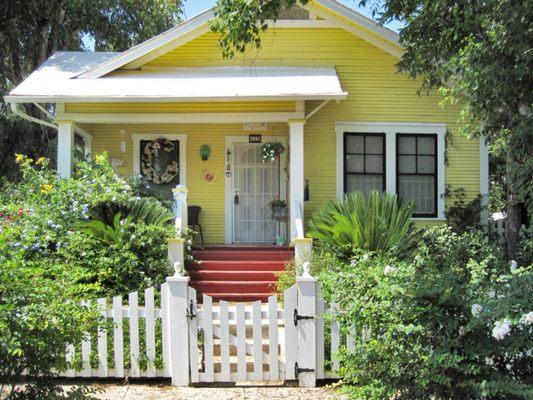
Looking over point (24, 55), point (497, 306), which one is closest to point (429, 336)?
point (497, 306)

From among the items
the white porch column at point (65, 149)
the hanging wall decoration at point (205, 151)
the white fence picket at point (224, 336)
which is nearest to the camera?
the white fence picket at point (224, 336)

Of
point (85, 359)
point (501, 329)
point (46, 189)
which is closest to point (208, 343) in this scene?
point (85, 359)

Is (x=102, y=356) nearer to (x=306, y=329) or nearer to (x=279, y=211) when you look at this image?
(x=306, y=329)

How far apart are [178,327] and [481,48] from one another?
13.7 ft

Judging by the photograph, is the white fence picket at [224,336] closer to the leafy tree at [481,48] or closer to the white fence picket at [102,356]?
the white fence picket at [102,356]

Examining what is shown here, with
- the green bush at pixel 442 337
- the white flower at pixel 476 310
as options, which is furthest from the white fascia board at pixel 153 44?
the white flower at pixel 476 310

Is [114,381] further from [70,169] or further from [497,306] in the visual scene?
[70,169]

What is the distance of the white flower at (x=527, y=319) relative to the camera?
11.4 ft

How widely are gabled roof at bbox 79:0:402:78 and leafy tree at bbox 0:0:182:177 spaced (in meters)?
7.41

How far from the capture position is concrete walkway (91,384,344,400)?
18.5 ft

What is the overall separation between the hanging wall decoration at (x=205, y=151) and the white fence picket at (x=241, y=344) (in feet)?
22.4

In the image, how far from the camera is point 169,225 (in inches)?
365

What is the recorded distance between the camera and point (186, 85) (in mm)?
10836

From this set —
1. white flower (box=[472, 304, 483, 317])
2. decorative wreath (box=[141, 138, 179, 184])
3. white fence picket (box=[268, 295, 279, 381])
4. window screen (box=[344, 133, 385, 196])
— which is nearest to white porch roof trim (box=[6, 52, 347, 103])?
window screen (box=[344, 133, 385, 196])
